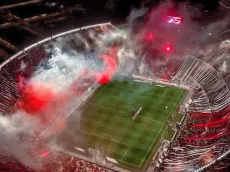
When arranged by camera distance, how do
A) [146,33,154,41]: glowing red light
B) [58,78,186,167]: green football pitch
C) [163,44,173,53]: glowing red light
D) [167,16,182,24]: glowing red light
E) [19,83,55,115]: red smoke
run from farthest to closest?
1. [167,16,182,24]: glowing red light
2. [146,33,154,41]: glowing red light
3. [163,44,173,53]: glowing red light
4. [19,83,55,115]: red smoke
5. [58,78,186,167]: green football pitch

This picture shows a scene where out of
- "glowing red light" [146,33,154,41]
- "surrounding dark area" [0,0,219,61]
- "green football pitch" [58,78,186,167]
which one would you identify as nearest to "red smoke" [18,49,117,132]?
"green football pitch" [58,78,186,167]

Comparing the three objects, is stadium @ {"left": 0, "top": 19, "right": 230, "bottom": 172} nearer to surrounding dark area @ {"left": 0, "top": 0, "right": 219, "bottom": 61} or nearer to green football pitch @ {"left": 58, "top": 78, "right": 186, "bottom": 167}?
green football pitch @ {"left": 58, "top": 78, "right": 186, "bottom": 167}

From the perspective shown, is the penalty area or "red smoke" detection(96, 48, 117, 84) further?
"red smoke" detection(96, 48, 117, 84)

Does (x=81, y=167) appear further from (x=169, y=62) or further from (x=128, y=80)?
(x=169, y=62)

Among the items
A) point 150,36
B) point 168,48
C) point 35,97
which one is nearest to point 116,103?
point 35,97

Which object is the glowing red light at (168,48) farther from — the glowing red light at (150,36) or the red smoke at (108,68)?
the red smoke at (108,68)

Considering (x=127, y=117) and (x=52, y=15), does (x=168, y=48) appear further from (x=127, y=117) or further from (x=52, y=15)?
(x=52, y=15)
